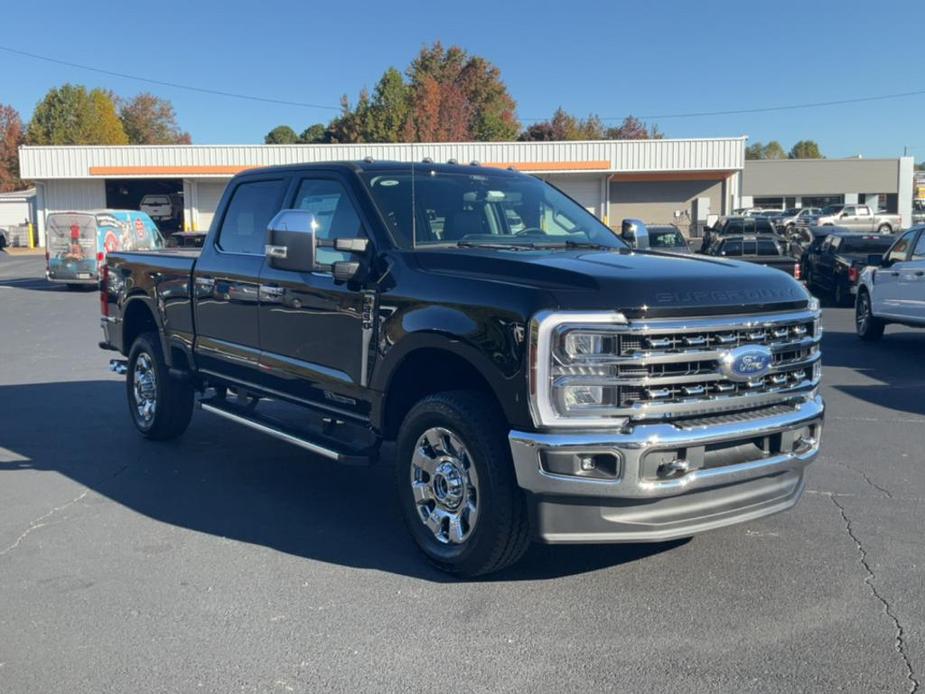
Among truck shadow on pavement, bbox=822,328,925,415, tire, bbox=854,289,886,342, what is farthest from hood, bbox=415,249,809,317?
tire, bbox=854,289,886,342

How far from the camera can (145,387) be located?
786cm

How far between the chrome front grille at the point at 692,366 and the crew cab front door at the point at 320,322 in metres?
1.63

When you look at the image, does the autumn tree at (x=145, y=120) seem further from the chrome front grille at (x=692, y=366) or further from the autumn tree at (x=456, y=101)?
the chrome front grille at (x=692, y=366)

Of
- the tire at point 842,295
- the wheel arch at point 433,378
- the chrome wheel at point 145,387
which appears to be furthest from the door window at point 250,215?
the tire at point 842,295

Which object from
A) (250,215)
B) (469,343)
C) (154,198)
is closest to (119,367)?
(250,215)

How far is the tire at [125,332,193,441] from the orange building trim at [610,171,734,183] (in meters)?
38.0

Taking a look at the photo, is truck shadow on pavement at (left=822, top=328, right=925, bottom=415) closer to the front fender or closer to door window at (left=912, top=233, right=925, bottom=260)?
door window at (left=912, top=233, right=925, bottom=260)

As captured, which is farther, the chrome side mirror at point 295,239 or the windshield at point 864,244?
the windshield at point 864,244

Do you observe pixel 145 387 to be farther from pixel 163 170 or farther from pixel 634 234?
pixel 163 170

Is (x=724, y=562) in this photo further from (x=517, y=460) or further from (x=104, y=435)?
(x=104, y=435)

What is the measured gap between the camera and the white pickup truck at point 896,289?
476 inches

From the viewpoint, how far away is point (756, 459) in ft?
14.5

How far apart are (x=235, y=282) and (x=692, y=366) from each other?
3.47m

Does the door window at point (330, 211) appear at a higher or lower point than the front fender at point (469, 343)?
higher
